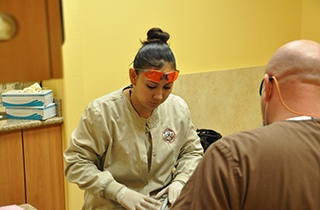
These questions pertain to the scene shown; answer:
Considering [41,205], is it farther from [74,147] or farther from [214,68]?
[214,68]

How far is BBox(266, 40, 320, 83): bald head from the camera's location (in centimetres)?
116

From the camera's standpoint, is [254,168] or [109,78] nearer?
[254,168]

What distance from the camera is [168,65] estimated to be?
→ 5.81ft

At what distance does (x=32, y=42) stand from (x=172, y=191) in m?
1.48

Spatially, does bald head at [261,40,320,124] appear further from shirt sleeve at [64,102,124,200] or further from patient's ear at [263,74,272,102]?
shirt sleeve at [64,102,124,200]

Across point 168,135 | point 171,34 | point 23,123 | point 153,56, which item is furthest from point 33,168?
point 171,34

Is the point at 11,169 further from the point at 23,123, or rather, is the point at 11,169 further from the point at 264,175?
the point at 264,175

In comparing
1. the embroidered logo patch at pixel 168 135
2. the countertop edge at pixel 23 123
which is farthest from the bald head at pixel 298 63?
the countertop edge at pixel 23 123

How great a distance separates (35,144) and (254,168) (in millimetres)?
1655

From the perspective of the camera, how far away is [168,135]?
1.87 metres

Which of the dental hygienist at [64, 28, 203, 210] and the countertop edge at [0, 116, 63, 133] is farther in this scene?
the countertop edge at [0, 116, 63, 133]

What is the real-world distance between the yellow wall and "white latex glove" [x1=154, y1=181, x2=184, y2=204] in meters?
0.88

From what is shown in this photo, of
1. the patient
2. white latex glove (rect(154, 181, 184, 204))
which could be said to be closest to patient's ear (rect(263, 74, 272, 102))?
the patient

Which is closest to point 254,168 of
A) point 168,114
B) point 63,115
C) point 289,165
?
point 289,165
